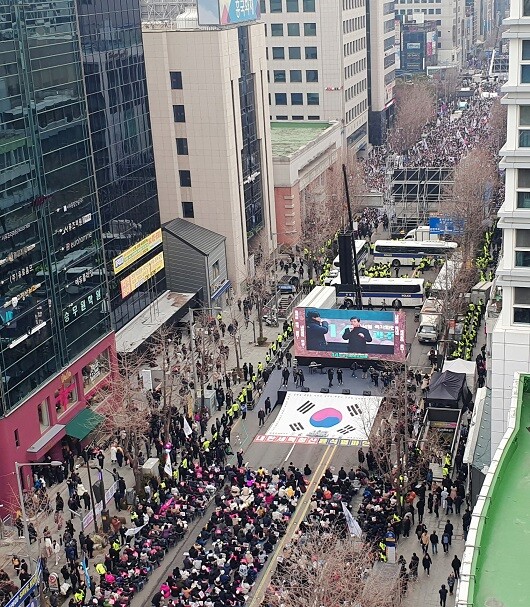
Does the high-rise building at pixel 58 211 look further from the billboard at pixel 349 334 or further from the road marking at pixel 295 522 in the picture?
the road marking at pixel 295 522

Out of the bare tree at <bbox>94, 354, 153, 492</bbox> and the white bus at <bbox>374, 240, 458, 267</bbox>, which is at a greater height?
→ the bare tree at <bbox>94, 354, 153, 492</bbox>

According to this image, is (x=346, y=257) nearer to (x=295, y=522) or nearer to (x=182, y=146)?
(x=182, y=146)

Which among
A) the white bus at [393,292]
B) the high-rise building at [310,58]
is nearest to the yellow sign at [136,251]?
the white bus at [393,292]

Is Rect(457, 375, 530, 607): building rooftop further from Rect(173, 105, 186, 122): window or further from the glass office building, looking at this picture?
Rect(173, 105, 186, 122): window

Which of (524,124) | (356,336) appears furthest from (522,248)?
(356,336)

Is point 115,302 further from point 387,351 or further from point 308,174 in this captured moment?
point 308,174

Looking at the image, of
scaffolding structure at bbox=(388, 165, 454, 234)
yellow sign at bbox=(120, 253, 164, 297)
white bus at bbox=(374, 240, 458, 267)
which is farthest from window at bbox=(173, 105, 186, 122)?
scaffolding structure at bbox=(388, 165, 454, 234)
